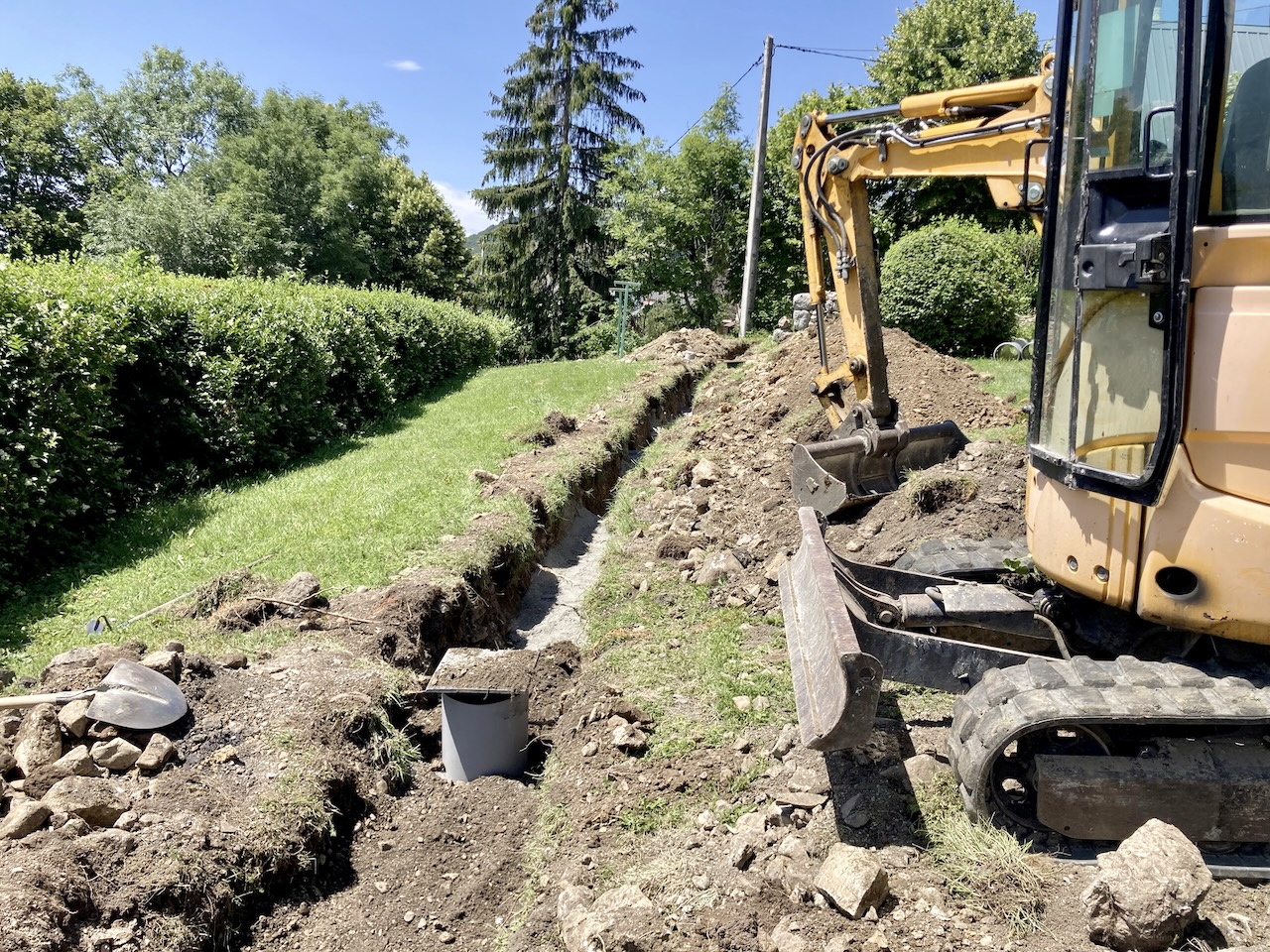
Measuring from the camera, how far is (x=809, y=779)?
3.98 m

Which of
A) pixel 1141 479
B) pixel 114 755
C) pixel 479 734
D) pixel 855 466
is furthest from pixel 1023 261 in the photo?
pixel 114 755

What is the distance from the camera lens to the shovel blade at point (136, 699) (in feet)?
13.3

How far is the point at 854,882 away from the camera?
118 inches

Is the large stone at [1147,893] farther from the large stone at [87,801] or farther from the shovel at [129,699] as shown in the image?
the shovel at [129,699]

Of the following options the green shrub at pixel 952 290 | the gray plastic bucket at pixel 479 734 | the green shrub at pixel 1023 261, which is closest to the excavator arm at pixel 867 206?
the gray plastic bucket at pixel 479 734

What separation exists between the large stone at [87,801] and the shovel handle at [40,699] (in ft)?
1.67

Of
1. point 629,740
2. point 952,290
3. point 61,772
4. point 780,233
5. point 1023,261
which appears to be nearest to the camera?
point 61,772

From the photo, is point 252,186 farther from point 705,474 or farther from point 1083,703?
point 1083,703

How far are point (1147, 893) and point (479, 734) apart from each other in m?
3.32

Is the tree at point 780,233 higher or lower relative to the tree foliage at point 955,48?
lower

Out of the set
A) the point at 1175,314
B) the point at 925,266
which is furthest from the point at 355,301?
the point at 1175,314

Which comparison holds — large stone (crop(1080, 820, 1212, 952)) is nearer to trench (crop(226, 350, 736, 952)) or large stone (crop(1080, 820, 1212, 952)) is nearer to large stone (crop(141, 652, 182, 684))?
trench (crop(226, 350, 736, 952))

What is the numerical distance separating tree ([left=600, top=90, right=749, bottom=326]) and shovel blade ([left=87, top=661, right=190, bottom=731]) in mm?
26987

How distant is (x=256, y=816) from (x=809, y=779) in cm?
258
